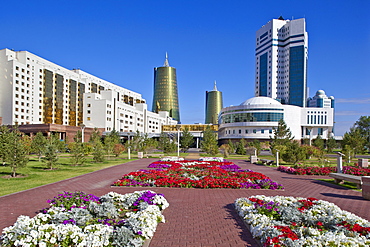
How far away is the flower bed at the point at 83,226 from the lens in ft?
17.7

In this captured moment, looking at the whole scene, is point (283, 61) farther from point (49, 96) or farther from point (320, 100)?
point (49, 96)

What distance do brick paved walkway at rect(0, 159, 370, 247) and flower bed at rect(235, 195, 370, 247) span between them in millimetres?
400

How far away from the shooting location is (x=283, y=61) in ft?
372

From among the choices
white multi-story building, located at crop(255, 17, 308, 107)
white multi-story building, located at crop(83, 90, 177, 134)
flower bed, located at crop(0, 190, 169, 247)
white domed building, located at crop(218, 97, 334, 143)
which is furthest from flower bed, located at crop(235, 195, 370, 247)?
white multi-story building, located at crop(255, 17, 308, 107)

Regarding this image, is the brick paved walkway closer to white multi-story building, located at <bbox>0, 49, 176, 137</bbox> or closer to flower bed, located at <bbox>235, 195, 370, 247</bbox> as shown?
flower bed, located at <bbox>235, 195, 370, 247</bbox>

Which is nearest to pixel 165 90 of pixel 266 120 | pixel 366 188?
pixel 266 120

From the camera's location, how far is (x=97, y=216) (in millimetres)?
7312

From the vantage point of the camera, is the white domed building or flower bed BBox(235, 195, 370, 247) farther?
the white domed building

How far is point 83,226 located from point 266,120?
7071 cm

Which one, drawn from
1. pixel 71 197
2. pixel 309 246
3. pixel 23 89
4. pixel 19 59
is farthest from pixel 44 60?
pixel 309 246

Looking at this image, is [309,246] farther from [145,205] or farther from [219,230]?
[145,205]

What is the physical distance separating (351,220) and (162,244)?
4.56 meters

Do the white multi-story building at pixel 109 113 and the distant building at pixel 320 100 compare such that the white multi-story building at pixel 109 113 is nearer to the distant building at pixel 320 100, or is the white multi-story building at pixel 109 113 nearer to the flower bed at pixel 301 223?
the flower bed at pixel 301 223

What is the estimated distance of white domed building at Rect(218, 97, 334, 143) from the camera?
7300 centimetres
